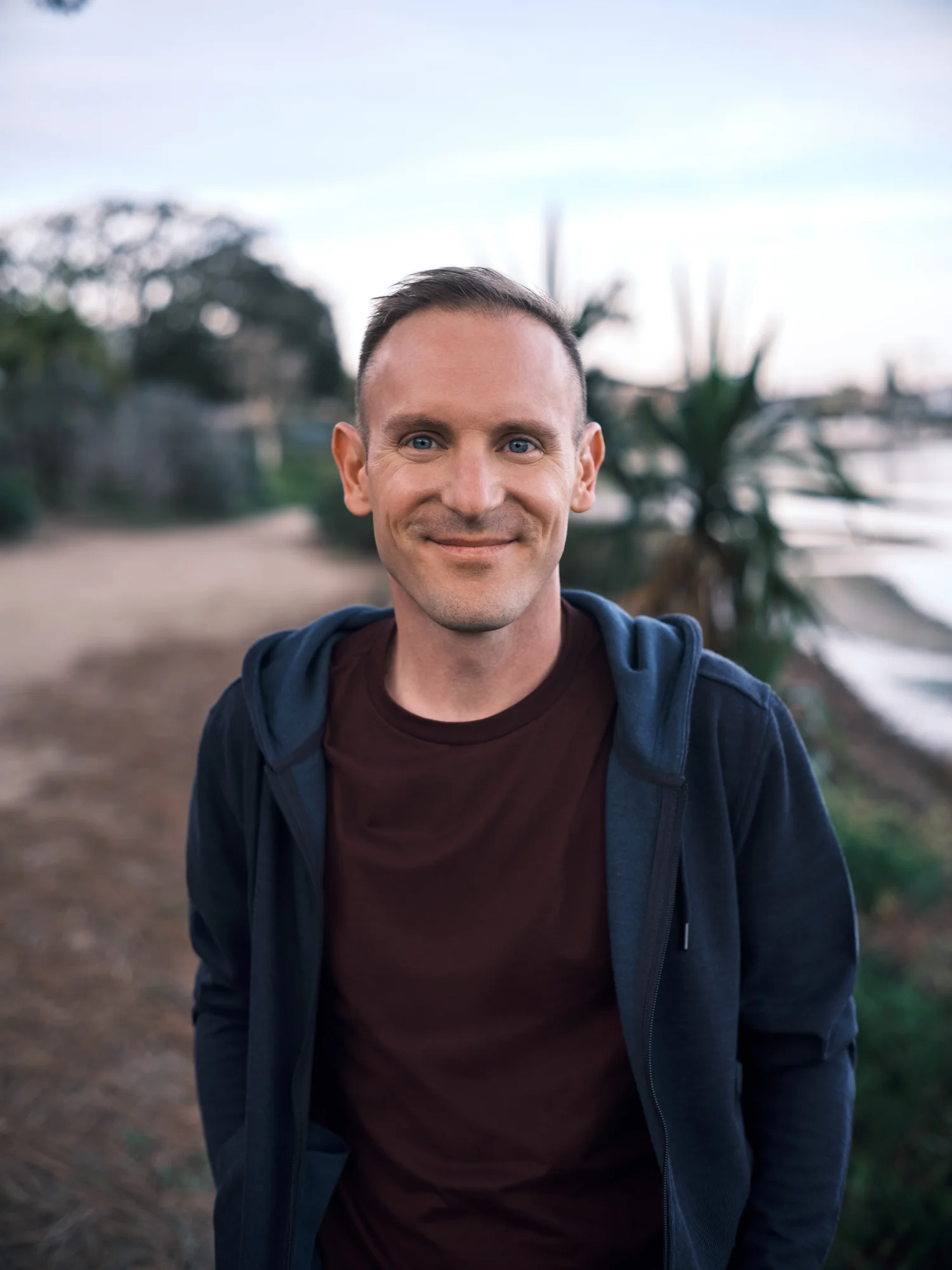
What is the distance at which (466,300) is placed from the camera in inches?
60.4

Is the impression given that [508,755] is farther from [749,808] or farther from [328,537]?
[328,537]

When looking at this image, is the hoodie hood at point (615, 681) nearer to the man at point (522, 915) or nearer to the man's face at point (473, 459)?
the man at point (522, 915)

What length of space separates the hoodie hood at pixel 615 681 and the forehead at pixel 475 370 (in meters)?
0.39

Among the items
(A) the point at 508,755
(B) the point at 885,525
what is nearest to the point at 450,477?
(A) the point at 508,755

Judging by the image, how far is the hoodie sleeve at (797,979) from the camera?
1.50 meters

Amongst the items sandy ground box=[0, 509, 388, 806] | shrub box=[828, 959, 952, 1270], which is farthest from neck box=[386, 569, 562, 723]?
sandy ground box=[0, 509, 388, 806]

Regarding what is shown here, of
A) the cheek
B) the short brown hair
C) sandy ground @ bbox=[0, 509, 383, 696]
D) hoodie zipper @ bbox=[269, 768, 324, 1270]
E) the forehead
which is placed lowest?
sandy ground @ bbox=[0, 509, 383, 696]

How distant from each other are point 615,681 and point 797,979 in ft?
1.80

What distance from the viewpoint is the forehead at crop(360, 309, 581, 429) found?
1506 millimetres

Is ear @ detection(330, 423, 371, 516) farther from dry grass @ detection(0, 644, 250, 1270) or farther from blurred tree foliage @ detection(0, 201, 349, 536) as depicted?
blurred tree foliage @ detection(0, 201, 349, 536)

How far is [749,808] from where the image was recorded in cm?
148

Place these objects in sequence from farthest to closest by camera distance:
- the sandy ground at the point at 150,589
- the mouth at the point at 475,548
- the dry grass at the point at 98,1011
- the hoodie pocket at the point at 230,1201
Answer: the sandy ground at the point at 150,589 < the dry grass at the point at 98,1011 < the hoodie pocket at the point at 230,1201 < the mouth at the point at 475,548

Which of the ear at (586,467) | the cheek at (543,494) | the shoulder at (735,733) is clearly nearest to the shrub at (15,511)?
the ear at (586,467)

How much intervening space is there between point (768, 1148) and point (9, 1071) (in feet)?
8.32
